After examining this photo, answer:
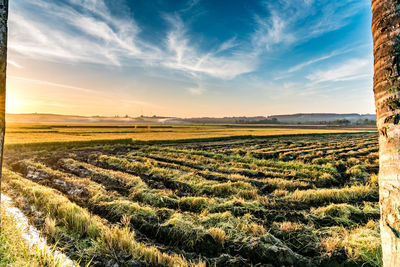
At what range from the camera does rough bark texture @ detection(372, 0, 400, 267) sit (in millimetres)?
1857

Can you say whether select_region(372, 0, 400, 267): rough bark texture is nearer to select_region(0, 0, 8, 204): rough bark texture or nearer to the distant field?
select_region(0, 0, 8, 204): rough bark texture

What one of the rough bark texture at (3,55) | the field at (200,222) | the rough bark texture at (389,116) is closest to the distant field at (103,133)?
the field at (200,222)

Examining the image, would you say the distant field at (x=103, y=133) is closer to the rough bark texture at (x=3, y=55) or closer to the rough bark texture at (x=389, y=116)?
the rough bark texture at (x=3, y=55)

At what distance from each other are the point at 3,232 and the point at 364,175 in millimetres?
14407

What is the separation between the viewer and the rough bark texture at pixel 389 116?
73.1 inches

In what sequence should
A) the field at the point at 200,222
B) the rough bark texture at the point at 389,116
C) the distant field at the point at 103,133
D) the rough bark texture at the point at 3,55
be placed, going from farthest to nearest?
the distant field at the point at 103,133 → the field at the point at 200,222 → the rough bark texture at the point at 3,55 → the rough bark texture at the point at 389,116

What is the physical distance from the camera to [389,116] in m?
1.92

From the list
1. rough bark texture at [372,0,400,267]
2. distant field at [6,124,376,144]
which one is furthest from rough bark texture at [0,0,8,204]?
distant field at [6,124,376,144]

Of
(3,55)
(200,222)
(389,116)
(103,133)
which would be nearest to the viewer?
(389,116)

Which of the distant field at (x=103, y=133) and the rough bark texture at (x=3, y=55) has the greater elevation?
the rough bark texture at (x=3, y=55)

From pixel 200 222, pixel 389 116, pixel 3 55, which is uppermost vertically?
pixel 3 55

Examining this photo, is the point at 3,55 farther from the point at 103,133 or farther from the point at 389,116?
the point at 103,133

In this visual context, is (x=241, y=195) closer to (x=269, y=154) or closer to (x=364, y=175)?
(x=364, y=175)

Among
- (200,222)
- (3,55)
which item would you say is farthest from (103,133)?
(3,55)
